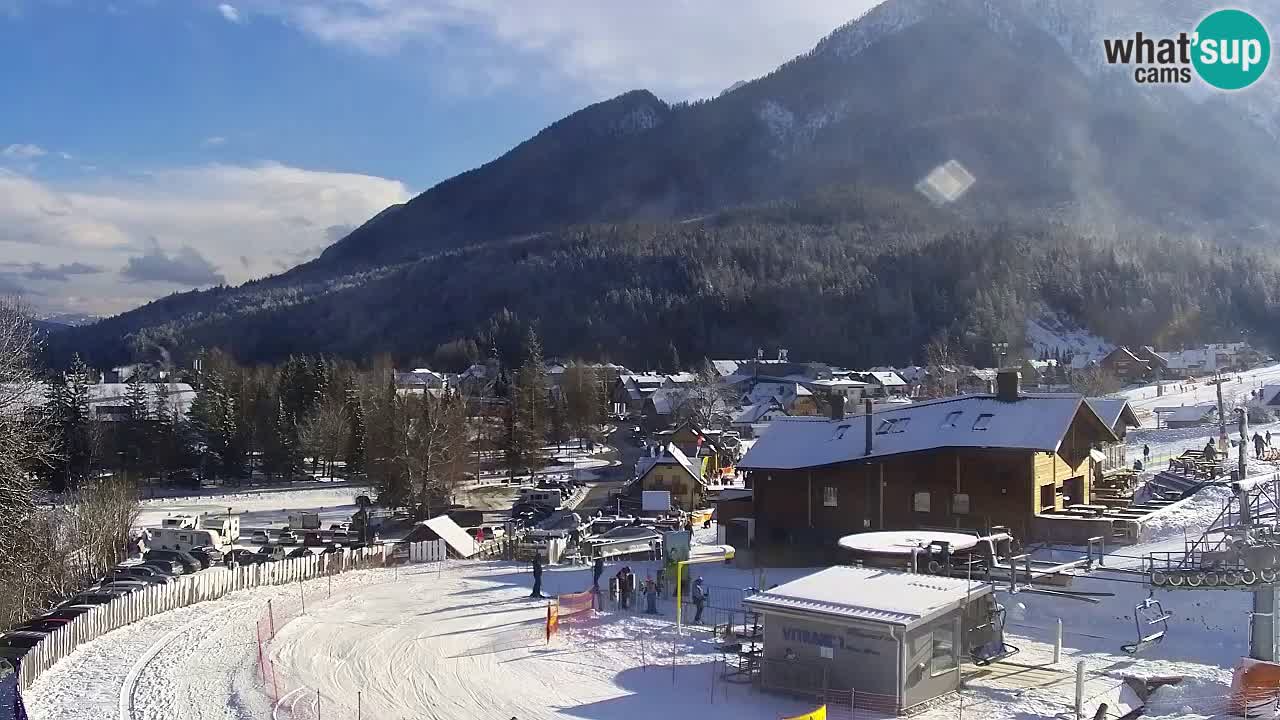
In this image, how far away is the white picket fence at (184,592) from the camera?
74.2 ft

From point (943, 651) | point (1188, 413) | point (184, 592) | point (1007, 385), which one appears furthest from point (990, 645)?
point (1188, 413)

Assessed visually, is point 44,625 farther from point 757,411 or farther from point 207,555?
point 757,411

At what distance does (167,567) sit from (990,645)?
31.6m

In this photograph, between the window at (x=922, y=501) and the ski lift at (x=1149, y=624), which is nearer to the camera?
the ski lift at (x=1149, y=624)

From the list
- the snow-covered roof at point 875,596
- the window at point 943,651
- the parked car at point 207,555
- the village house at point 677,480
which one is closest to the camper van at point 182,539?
the parked car at point 207,555

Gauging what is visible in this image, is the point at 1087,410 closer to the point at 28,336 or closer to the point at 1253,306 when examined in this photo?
the point at 28,336

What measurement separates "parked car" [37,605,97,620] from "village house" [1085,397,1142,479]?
31388 mm

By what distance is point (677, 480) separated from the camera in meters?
55.5

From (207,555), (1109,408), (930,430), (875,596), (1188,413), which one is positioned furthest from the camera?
(1188,413)

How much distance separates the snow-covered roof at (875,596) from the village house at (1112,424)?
643 inches

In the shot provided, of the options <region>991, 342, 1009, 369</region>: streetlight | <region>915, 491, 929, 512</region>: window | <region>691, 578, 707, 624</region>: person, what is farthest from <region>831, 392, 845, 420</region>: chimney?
<region>991, 342, 1009, 369</region>: streetlight

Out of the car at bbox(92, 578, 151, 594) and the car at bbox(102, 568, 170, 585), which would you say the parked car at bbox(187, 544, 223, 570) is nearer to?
the car at bbox(102, 568, 170, 585)

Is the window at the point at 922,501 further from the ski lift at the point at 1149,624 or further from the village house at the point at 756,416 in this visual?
the village house at the point at 756,416

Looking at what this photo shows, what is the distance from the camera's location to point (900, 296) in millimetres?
186625
